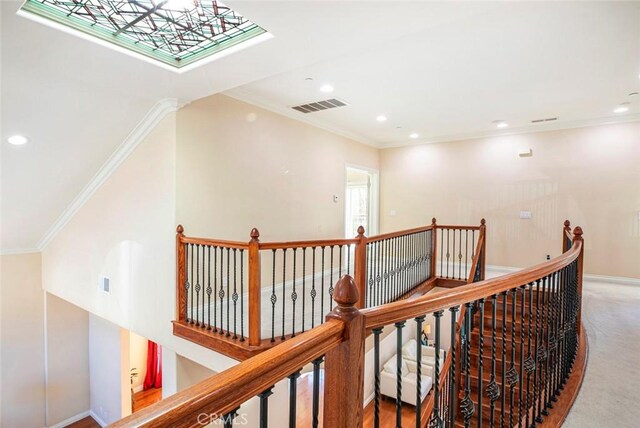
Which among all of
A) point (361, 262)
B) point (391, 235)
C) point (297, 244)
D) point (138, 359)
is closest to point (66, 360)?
point (138, 359)

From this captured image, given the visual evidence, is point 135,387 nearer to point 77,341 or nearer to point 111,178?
point 77,341

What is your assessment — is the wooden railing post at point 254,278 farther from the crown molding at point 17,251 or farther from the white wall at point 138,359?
the white wall at point 138,359

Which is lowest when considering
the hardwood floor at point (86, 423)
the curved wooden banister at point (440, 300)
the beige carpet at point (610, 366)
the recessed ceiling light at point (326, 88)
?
the hardwood floor at point (86, 423)

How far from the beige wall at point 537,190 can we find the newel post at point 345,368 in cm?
578

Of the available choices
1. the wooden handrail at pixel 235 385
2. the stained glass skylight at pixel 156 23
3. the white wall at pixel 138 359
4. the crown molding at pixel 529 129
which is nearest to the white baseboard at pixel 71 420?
the white wall at pixel 138 359

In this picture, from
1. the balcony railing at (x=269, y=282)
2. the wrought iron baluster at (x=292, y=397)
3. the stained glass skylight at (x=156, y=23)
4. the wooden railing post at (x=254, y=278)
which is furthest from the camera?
the balcony railing at (x=269, y=282)

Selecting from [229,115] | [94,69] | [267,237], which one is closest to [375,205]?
[267,237]

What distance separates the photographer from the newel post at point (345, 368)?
1.00 meters

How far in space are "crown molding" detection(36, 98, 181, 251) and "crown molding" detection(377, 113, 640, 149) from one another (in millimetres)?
4835

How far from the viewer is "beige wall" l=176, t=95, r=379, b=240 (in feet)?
11.8

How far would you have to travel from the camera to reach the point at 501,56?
3.03 m

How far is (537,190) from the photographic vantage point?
5.52 metres

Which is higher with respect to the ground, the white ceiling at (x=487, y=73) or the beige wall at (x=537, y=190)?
the white ceiling at (x=487, y=73)

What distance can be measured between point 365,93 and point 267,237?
7.67 feet
